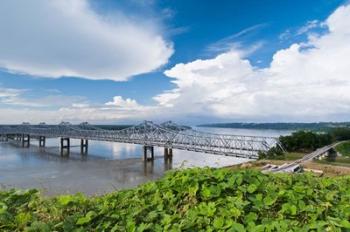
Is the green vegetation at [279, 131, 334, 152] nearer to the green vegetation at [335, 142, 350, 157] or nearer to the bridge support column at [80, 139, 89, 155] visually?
the green vegetation at [335, 142, 350, 157]

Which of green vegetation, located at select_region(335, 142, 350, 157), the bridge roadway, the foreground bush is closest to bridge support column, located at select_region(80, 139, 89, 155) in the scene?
the bridge roadway

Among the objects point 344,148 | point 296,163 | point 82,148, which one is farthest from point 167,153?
point 344,148

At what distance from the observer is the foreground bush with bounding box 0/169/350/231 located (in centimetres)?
259

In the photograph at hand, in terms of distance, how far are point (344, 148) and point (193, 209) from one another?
217 feet

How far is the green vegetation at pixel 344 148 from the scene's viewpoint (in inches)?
2171

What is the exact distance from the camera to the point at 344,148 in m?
59.8

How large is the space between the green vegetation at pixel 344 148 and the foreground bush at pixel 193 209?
5849 cm

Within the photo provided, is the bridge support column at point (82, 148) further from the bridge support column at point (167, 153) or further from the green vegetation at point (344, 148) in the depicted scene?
the green vegetation at point (344, 148)

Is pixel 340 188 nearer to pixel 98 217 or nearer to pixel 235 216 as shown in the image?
pixel 235 216

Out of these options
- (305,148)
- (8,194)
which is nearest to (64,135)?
(305,148)

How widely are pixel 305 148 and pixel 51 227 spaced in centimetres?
5882

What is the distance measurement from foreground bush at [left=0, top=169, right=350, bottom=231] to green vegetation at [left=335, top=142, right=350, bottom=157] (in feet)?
192

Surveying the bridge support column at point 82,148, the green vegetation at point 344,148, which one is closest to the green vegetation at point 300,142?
the green vegetation at point 344,148

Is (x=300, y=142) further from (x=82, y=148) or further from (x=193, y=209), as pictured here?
→ (x=193, y=209)
